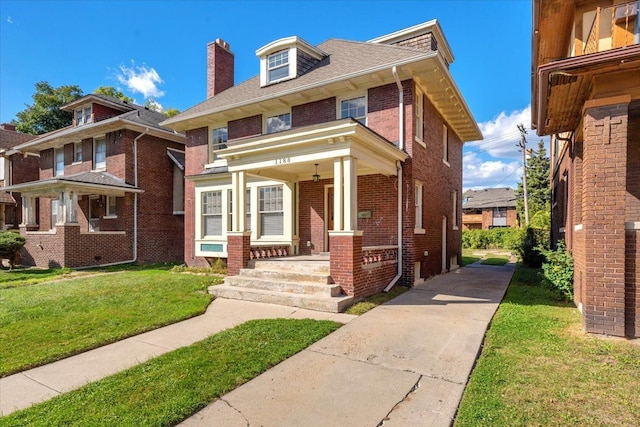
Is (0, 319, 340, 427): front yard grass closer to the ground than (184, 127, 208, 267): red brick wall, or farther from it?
closer to the ground

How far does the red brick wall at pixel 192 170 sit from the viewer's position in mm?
13648

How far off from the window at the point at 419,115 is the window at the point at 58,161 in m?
19.0

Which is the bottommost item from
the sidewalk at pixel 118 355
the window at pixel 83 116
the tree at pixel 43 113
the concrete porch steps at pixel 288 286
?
the sidewalk at pixel 118 355

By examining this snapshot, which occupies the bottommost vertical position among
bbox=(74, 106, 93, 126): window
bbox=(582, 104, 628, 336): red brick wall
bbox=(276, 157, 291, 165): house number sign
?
bbox=(582, 104, 628, 336): red brick wall

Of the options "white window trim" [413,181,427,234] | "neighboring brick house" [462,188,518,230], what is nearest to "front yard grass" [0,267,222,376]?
"white window trim" [413,181,427,234]

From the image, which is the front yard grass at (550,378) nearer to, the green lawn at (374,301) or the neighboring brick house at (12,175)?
the green lawn at (374,301)

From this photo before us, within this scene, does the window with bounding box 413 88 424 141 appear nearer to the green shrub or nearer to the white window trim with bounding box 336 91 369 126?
the white window trim with bounding box 336 91 369 126

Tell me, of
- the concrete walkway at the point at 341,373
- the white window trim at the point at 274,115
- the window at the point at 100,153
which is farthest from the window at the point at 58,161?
the concrete walkway at the point at 341,373

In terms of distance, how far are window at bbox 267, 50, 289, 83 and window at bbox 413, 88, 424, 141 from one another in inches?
192

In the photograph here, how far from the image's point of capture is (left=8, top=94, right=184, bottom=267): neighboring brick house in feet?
46.0

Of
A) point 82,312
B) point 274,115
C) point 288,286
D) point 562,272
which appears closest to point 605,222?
point 562,272

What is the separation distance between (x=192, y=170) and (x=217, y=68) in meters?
5.13

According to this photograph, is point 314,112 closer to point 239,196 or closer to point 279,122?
point 279,122

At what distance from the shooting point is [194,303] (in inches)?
293
